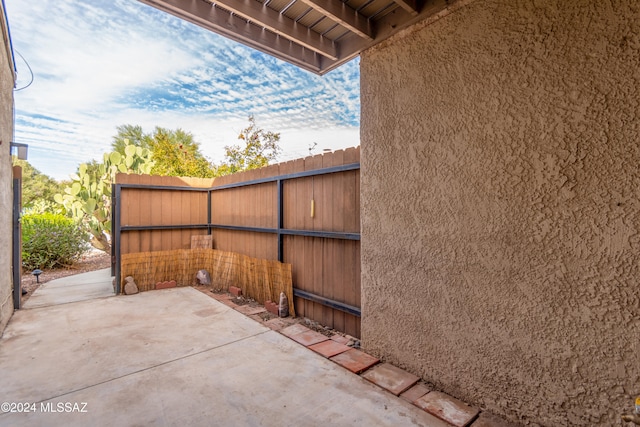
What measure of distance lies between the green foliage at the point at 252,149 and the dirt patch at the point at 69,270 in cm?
417

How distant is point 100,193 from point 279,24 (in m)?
8.10

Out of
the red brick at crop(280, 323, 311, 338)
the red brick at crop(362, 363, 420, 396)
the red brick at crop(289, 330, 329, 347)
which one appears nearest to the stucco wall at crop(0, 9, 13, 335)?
the red brick at crop(280, 323, 311, 338)

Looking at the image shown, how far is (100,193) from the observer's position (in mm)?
8133

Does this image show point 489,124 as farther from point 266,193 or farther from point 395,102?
point 266,193

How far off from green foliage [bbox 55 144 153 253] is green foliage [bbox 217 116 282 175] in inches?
96.7

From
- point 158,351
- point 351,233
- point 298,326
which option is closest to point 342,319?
point 298,326

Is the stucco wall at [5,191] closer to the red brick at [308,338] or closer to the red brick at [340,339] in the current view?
the red brick at [308,338]

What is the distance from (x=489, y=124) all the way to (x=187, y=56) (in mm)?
11682

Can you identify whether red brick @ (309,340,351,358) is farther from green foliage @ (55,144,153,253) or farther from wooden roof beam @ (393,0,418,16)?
green foliage @ (55,144,153,253)

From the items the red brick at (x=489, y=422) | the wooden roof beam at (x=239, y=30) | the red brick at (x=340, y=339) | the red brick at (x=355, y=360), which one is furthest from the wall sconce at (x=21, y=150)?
the red brick at (x=489, y=422)

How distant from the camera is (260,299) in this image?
13.6ft

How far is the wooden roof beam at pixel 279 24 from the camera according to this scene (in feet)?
7.52

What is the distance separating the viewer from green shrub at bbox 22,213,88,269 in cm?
627

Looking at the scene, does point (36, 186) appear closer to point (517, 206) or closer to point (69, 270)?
point (69, 270)
